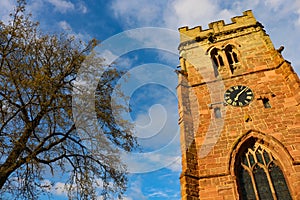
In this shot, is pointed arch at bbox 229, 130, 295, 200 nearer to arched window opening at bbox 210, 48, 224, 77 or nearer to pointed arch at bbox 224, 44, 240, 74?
pointed arch at bbox 224, 44, 240, 74

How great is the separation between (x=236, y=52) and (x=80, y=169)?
1188 centimetres

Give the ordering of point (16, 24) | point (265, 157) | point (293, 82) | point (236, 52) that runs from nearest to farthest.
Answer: point (16, 24) → point (265, 157) → point (293, 82) → point (236, 52)

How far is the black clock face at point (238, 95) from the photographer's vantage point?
469 inches

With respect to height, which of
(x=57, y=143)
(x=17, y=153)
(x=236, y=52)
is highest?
(x=236, y=52)

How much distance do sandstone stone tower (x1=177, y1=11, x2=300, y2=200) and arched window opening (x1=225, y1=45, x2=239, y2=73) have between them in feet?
0.19

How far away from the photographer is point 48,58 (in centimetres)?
734

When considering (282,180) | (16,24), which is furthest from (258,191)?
(16,24)

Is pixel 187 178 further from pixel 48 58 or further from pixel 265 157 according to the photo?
pixel 48 58

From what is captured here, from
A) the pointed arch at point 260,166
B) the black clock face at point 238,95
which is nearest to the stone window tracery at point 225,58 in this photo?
the black clock face at point 238,95

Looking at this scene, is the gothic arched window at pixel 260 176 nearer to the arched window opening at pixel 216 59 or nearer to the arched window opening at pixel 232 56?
the arched window opening at pixel 232 56

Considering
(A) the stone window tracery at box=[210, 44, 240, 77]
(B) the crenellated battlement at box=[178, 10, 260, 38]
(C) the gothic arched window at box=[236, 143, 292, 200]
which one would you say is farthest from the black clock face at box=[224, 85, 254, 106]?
(B) the crenellated battlement at box=[178, 10, 260, 38]

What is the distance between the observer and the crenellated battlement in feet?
53.5

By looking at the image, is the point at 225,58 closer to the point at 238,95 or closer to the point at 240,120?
the point at 238,95

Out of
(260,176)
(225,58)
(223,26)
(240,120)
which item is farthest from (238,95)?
(223,26)
